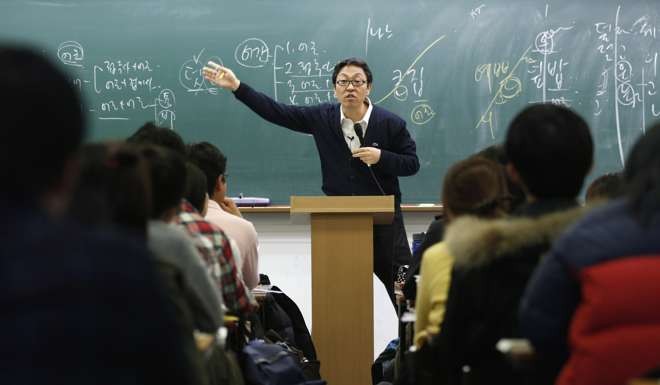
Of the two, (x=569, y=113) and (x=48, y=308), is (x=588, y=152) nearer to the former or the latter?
(x=569, y=113)

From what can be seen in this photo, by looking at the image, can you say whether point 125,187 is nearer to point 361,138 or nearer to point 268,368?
point 268,368

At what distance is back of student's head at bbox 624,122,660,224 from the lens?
161 centimetres

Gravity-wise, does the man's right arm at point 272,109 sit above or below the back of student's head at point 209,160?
above

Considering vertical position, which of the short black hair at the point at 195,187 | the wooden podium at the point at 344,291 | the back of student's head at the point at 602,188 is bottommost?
the wooden podium at the point at 344,291

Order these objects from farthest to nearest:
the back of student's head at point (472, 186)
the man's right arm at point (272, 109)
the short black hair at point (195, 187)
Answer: the man's right arm at point (272, 109) → the short black hair at point (195, 187) → the back of student's head at point (472, 186)

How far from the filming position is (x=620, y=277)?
159 centimetres

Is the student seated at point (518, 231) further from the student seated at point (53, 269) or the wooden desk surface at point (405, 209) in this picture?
the wooden desk surface at point (405, 209)

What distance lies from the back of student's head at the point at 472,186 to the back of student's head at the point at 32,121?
151cm

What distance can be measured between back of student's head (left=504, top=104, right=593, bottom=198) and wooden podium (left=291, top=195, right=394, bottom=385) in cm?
204

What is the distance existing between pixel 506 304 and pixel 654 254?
0.52 metres

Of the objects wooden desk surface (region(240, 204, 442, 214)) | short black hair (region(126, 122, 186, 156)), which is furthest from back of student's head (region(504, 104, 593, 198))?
wooden desk surface (region(240, 204, 442, 214))

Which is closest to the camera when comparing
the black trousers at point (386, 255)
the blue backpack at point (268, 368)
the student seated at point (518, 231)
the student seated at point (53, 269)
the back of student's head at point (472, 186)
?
the student seated at point (53, 269)

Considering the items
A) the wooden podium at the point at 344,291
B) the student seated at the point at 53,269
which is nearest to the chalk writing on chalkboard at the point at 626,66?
the wooden podium at the point at 344,291

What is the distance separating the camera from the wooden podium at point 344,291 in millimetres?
4109
